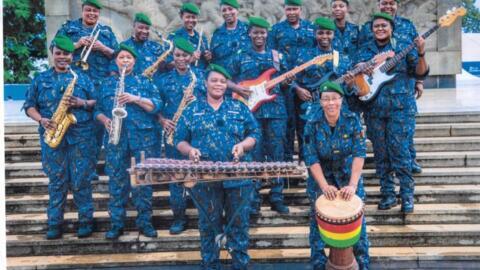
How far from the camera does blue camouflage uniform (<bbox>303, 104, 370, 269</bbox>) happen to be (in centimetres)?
433

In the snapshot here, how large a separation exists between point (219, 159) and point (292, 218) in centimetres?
173

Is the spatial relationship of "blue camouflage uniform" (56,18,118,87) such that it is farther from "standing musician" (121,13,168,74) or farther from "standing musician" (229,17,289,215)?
"standing musician" (229,17,289,215)

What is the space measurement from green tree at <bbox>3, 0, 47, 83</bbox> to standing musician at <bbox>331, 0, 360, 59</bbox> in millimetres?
12364

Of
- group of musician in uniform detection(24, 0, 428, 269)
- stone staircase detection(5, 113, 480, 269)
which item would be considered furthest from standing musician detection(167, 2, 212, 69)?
stone staircase detection(5, 113, 480, 269)

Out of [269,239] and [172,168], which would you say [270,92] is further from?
[172,168]

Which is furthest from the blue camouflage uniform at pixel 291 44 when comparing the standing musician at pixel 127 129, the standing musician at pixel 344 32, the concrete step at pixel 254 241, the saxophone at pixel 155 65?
the standing musician at pixel 127 129

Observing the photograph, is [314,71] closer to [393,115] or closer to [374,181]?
[393,115]

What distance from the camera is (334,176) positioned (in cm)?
443

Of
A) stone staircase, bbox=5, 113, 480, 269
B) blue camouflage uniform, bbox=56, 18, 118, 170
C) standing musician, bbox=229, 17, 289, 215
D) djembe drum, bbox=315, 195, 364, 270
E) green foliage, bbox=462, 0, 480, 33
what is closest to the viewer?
djembe drum, bbox=315, 195, 364, 270

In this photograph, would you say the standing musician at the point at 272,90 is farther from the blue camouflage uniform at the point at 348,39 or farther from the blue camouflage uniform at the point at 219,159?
the blue camouflage uniform at the point at 219,159

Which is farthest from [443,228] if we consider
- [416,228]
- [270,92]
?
[270,92]

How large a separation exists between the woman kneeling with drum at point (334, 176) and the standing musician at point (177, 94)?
1.55m

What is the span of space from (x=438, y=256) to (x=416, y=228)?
0.44 metres

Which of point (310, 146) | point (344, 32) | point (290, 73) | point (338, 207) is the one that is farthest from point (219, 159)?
point (344, 32)
